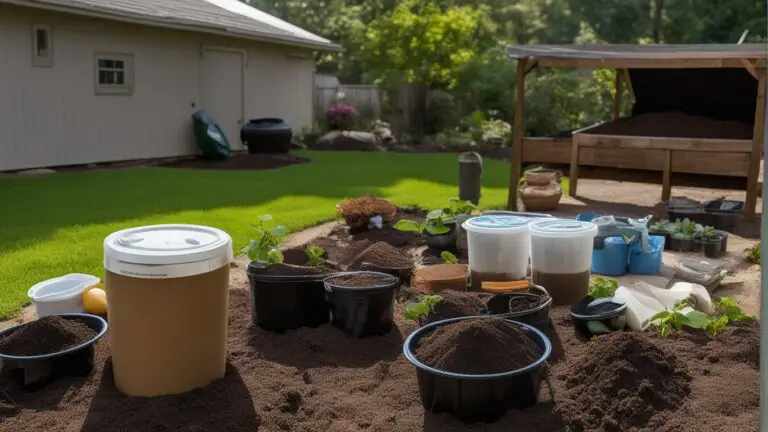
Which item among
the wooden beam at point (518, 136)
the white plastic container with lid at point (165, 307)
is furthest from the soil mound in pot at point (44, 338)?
the wooden beam at point (518, 136)

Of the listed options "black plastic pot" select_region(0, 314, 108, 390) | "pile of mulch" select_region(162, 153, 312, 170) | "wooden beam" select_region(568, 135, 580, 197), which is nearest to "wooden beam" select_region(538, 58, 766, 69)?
"wooden beam" select_region(568, 135, 580, 197)

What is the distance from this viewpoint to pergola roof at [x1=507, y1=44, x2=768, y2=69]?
30.3ft

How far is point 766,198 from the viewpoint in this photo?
196 cm

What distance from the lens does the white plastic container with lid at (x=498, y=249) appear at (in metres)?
5.59

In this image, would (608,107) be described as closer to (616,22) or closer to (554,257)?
(554,257)

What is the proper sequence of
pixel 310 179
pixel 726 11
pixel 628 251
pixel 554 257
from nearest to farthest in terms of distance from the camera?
1. pixel 554 257
2. pixel 628 251
3. pixel 310 179
4. pixel 726 11

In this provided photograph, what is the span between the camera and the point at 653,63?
977 centimetres

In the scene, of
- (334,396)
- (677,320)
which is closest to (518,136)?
(677,320)

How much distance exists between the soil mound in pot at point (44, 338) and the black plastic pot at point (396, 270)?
2137 mm

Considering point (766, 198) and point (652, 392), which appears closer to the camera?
point (766, 198)

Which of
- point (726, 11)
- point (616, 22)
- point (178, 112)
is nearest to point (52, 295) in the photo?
point (178, 112)

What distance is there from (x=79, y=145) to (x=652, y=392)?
466 inches

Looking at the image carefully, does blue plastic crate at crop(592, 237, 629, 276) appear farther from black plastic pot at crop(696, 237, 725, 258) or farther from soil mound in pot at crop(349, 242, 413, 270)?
soil mound in pot at crop(349, 242, 413, 270)

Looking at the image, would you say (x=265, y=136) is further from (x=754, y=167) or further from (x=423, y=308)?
(x=423, y=308)
